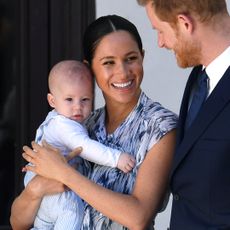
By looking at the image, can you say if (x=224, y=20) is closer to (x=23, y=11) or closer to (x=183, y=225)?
(x=183, y=225)

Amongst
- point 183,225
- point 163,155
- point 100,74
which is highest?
point 100,74

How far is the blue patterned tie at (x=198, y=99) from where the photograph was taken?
8.63ft

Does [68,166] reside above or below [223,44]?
below

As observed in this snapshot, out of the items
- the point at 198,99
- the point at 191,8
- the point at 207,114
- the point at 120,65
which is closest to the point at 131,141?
the point at 120,65

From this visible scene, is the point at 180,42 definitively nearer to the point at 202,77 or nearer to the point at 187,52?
the point at 187,52

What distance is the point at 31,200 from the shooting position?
3020 mm

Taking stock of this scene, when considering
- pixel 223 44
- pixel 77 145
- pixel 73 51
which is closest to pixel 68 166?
pixel 77 145

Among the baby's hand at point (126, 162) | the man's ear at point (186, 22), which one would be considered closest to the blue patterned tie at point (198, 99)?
the man's ear at point (186, 22)

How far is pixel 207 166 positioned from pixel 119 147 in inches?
23.1

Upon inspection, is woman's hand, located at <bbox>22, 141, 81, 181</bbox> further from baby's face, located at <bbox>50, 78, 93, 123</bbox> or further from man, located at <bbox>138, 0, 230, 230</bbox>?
man, located at <bbox>138, 0, 230, 230</bbox>

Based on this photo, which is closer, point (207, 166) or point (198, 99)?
point (207, 166)

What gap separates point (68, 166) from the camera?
9.40ft

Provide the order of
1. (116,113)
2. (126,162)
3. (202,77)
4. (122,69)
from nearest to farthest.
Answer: (202,77)
(126,162)
(122,69)
(116,113)

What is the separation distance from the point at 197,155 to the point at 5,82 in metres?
2.07
